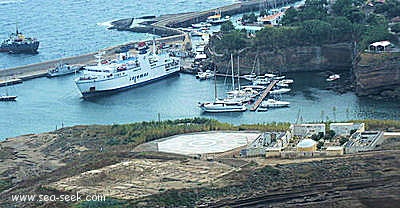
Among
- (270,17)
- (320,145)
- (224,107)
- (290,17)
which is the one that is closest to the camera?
(320,145)

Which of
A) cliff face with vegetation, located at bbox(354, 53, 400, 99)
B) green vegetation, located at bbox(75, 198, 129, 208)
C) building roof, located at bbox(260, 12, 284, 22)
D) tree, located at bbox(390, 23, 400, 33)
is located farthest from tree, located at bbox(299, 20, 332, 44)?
green vegetation, located at bbox(75, 198, 129, 208)

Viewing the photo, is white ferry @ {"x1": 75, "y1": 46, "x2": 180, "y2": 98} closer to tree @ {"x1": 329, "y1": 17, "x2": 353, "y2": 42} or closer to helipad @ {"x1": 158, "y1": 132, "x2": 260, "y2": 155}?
tree @ {"x1": 329, "y1": 17, "x2": 353, "y2": 42}

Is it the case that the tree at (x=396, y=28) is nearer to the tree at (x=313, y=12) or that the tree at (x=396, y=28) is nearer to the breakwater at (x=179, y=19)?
the tree at (x=313, y=12)

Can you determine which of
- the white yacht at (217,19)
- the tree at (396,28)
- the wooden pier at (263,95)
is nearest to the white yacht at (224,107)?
the wooden pier at (263,95)

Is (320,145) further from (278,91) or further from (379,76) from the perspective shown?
(278,91)

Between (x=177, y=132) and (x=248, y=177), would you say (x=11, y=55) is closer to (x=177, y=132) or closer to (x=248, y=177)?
(x=177, y=132)

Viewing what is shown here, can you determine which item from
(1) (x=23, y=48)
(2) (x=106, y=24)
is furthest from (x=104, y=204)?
(2) (x=106, y=24)
